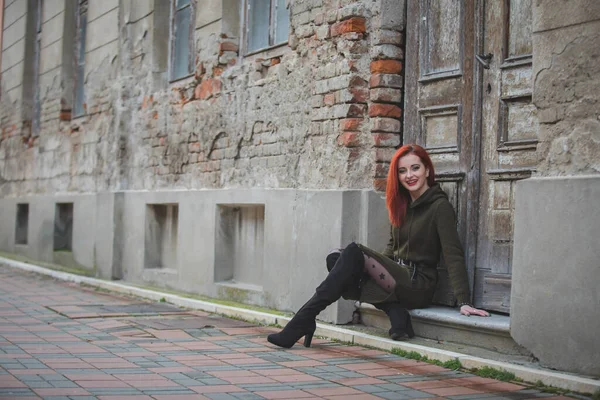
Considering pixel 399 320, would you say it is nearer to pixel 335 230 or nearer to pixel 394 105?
pixel 335 230

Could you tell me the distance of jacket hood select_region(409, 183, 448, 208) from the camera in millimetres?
5484

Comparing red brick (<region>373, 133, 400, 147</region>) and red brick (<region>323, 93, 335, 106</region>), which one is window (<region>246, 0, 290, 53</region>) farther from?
red brick (<region>373, 133, 400, 147</region>)

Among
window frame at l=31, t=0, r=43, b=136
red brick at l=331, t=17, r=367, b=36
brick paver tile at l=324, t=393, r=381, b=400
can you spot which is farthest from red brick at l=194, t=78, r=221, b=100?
window frame at l=31, t=0, r=43, b=136

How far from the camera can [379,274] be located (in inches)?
210

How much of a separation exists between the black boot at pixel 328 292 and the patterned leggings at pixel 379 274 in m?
0.05

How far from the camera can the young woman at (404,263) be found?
529 cm

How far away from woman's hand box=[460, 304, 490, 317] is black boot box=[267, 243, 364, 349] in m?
0.68

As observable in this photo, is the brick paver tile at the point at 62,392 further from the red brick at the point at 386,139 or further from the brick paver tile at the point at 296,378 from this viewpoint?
the red brick at the point at 386,139

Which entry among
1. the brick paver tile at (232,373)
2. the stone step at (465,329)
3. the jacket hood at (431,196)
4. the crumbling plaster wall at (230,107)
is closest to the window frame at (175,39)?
the crumbling plaster wall at (230,107)

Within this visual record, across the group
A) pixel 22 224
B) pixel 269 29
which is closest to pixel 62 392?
pixel 269 29

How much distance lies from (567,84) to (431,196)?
1307mm

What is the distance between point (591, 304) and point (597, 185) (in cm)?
59

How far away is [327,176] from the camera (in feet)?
21.1

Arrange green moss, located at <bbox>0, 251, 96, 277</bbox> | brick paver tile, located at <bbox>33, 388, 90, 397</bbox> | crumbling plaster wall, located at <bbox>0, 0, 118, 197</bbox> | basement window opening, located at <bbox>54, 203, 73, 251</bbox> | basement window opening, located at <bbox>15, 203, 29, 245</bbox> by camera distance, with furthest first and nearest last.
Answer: basement window opening, located at <bbox>15, 203, 29, 245</bbox> < basement window opening, located at <bbox>54, 203, 73, 251</bbox> < crumbling plaster wall, located at <bbox>0, 0, 118, 197</bbox> < green moss, located at <bbox>0, 251, 96, 277</bbox> < brick paver tile, located at <bbox>33, 388, 90, 397</bbox>
